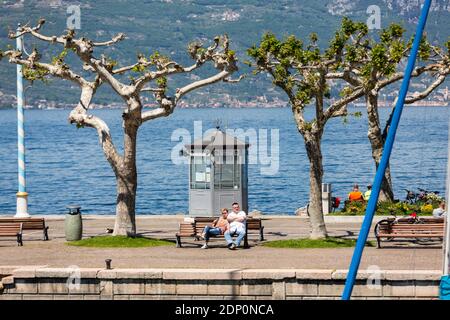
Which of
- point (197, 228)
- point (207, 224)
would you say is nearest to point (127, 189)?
point (197, 228)

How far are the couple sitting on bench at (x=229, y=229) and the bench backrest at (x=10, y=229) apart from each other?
5.52 m

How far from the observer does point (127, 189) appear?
120 feet

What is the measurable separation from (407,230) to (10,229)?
11454mm

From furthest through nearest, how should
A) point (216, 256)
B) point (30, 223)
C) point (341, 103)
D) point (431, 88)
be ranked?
point (431, 88)
point (341, 103)
point (30, 223)
point (216, 256)

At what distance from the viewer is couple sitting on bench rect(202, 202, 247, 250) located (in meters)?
34.2

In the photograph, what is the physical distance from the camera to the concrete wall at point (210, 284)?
26.7m

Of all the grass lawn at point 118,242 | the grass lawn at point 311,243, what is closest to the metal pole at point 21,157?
the grass lawn at point 118,242

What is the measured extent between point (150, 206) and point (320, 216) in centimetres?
5962

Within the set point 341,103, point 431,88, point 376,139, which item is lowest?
point 376,139

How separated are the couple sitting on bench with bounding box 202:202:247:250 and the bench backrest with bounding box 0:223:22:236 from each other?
5.52 metres

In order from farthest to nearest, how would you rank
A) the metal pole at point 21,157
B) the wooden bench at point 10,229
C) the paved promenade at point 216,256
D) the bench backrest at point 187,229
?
1. the metal pole at point 21,157
2. the wooden bench at point 10,229
3. the bench backrest at point 187,229
4. the paved promenade at point 216,256

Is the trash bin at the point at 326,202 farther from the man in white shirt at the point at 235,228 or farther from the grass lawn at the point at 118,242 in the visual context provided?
the man in white shirt at the point at 235,228

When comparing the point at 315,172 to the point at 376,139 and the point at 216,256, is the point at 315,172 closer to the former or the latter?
the point at 216,256
